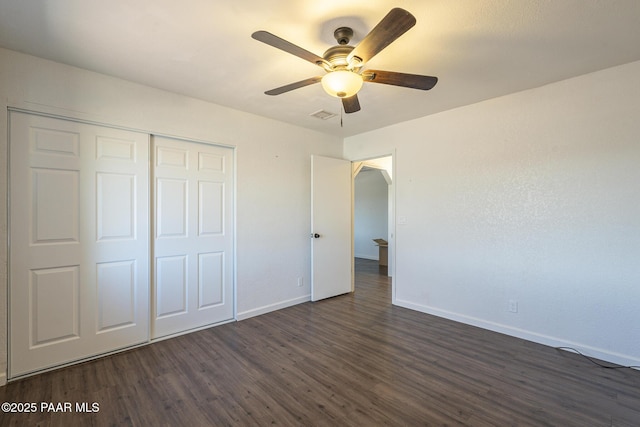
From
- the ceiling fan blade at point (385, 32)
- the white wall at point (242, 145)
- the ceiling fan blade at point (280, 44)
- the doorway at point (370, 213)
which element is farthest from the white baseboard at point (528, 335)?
the doorway at point (370, 213)

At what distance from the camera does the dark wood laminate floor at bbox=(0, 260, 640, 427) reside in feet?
5.91

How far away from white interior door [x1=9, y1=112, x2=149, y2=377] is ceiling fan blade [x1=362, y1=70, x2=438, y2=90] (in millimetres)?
2219

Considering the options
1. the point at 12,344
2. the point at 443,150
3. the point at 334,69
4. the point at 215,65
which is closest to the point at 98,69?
the point at 215,65

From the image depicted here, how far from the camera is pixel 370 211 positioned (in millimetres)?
8156

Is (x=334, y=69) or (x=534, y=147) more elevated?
(x=334, y=69)

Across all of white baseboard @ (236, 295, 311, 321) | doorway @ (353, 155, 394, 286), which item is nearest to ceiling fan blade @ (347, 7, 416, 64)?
white baseboard @ (236, 295, 311, 321)

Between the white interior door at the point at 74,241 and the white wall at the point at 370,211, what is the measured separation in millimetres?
6108

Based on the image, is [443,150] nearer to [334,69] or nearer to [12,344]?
[334,69]

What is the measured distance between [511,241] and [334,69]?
8.31ft

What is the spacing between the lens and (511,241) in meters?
3.00

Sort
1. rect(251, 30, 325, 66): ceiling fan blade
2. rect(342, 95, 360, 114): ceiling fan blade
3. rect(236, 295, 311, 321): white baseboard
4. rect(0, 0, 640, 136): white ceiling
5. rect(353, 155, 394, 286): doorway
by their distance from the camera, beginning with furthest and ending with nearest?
rect(353, 155, 394, 286): doorway
rect(236, 295, 311, 321): white baseboard
rect(342, 95, 360, 114): ceiling fan blade
rect(0, 0, 640, 136): white ceiling
rect(251, 30, 325, 66): ceiling fan blade

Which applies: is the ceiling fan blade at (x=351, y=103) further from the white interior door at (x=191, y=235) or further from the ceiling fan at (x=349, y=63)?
the white interior door at (x=191, y=235)

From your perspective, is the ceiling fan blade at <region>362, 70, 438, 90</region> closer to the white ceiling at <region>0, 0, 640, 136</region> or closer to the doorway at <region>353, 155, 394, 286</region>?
the white ceiling at <region>0, 0, 640, 136</region>

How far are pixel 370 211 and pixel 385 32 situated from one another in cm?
681
